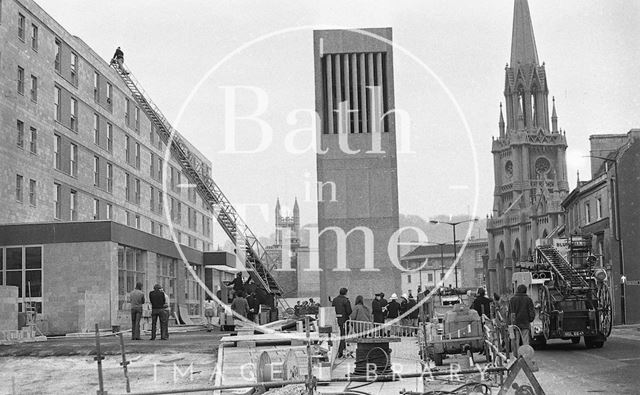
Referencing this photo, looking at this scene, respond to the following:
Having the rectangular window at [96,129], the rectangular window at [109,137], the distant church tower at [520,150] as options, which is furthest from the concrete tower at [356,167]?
the distant church tower at [520,150]

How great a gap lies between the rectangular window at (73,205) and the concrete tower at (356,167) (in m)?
20.4

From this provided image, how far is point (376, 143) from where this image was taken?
34.9 meters

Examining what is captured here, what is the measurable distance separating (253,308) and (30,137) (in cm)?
1756

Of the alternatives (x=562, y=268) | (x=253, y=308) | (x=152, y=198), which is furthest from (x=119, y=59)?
(x=562, y=268)

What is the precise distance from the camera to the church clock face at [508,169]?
168500 millimetres

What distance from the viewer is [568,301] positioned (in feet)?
84.0

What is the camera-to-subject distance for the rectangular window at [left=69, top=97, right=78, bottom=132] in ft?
165

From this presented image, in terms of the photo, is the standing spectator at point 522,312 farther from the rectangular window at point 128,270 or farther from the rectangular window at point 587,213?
the rectangular window at point 587,213

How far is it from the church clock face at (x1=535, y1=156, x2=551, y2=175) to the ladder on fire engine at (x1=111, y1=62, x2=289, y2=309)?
404ft

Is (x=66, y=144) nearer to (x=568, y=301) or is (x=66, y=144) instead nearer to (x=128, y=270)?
(x=128, y=270)

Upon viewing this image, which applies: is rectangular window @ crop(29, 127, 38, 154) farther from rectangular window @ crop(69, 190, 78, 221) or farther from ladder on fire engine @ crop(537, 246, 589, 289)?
ladder on fire engine @ crop(537, 246, 589, 289)

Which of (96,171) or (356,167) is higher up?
(96,171)

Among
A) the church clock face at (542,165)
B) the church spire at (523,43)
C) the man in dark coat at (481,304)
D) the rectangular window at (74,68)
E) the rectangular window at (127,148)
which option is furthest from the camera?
the church spire at (523,43)

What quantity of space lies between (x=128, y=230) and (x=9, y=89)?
9650mm
